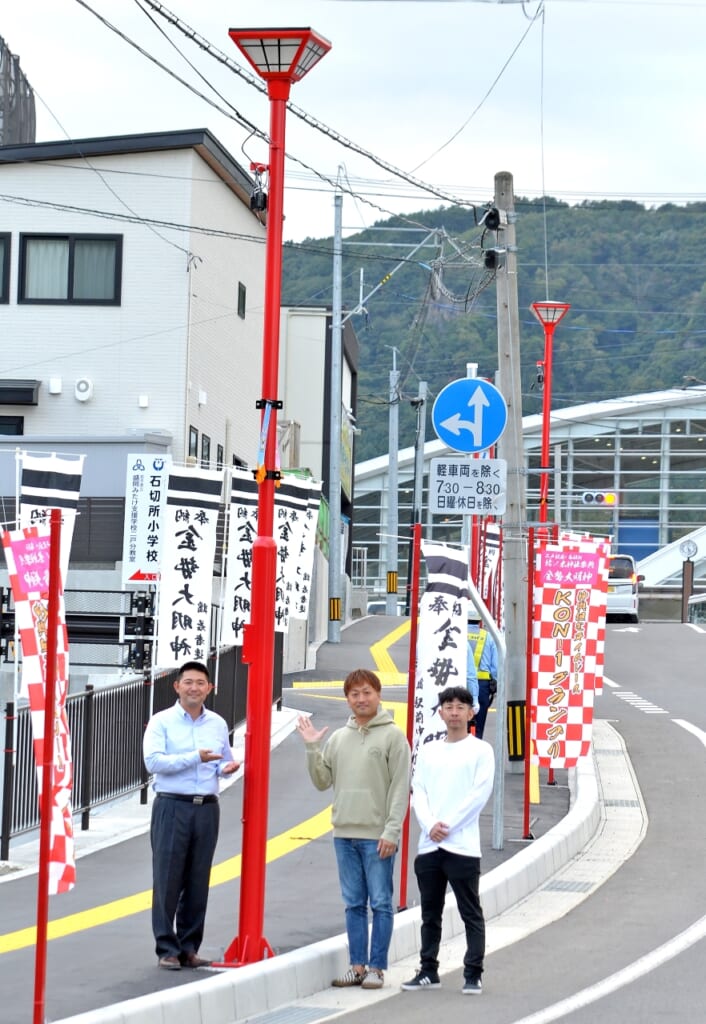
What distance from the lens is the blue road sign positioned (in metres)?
12.4

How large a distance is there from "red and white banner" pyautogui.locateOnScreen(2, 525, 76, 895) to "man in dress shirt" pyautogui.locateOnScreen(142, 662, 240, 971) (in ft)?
4.26

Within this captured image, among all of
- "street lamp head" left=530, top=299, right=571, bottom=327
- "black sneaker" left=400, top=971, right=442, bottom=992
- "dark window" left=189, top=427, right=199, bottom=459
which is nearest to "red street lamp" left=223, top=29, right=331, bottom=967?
"black sneaker" left=400, top=971, right=442, bottom=992

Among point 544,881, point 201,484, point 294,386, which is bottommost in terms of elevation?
point 544,881

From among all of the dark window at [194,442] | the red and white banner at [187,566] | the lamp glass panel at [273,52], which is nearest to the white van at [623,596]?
the dark window at [194,442]

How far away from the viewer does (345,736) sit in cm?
870

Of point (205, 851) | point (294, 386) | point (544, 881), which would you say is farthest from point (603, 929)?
point (294, 386)

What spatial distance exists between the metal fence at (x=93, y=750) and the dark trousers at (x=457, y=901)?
17.3ft

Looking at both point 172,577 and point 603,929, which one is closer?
point 603,929

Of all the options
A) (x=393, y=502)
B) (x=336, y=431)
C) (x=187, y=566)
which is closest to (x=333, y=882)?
(x=187, y=566)

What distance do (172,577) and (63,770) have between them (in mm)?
11939

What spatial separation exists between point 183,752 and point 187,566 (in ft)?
35.0

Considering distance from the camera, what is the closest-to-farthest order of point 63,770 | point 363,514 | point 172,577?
1. point 63,770
2. point 172,577
3. point 363,514

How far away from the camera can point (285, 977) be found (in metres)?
8.40

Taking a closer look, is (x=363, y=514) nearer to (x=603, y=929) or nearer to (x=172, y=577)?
(x=172, y=577)
